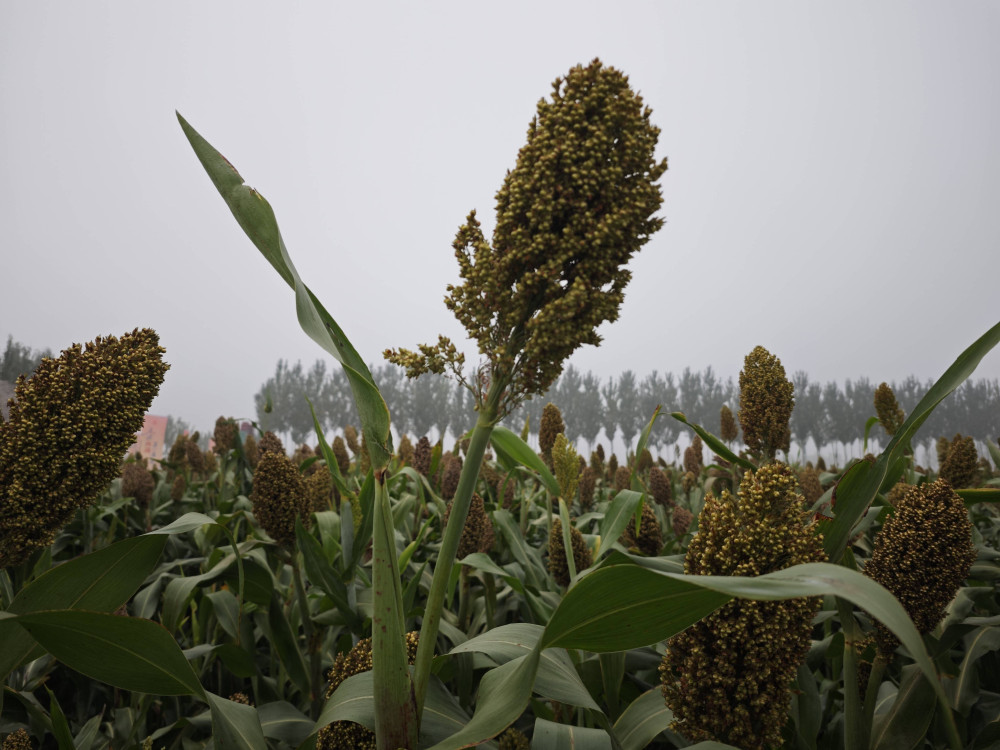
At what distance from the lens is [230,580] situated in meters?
2.38

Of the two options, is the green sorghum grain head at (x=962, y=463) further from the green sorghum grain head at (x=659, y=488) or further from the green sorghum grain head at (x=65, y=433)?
the green sorghum grain head at (x=65, y=433)

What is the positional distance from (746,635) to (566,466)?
5.69ft

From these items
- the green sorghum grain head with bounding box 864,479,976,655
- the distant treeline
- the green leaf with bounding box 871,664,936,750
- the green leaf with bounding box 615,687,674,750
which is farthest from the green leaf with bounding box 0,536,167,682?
the distant treeline

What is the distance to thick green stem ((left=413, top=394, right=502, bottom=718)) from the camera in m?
1.26

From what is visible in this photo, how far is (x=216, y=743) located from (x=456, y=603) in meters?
2.32

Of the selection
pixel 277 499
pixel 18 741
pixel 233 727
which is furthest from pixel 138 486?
pixel 233 727

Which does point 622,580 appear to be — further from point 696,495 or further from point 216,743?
point 696,495

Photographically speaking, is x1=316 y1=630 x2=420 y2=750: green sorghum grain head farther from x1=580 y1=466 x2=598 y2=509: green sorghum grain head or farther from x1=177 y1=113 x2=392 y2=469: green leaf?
x1=580 y1=466 x2=598 y2=509: green sorghum grain head

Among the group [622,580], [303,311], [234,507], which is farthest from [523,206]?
[234,507]

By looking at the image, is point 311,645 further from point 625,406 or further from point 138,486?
point 625,406

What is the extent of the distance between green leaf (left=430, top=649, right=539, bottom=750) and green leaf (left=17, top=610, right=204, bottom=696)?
62 centimetres

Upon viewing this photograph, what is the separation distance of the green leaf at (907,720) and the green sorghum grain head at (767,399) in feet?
3.19

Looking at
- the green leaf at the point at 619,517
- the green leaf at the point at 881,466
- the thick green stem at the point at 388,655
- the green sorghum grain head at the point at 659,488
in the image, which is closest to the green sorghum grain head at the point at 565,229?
the thick green stem at the point at 388,655

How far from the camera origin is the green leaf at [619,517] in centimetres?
212
